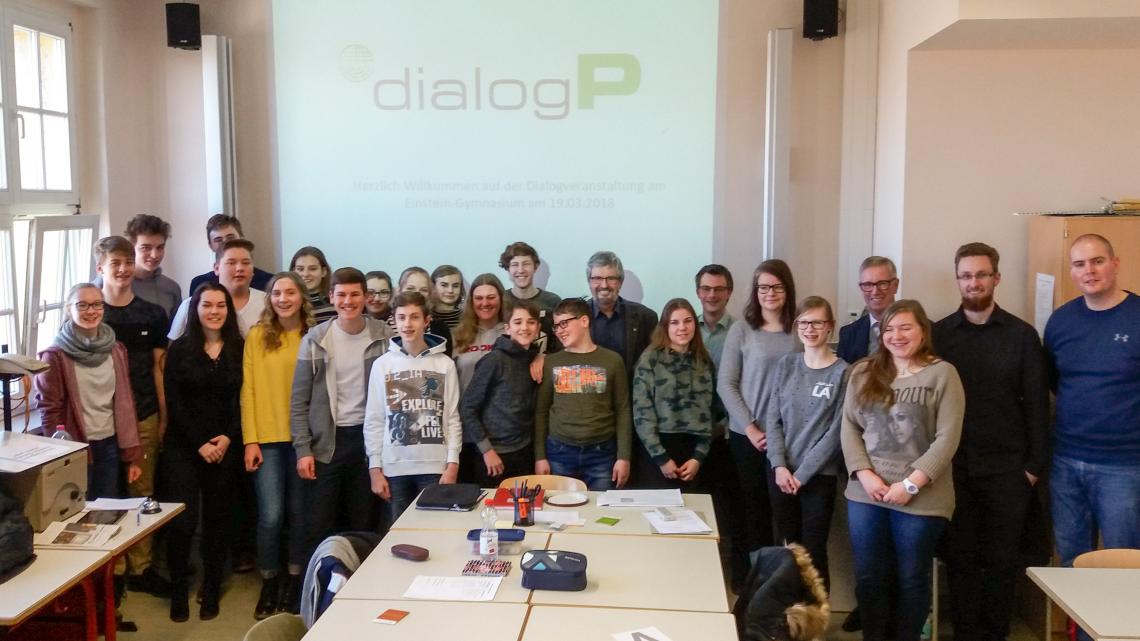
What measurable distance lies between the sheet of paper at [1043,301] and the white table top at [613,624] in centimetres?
273

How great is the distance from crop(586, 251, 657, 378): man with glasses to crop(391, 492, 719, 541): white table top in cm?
106

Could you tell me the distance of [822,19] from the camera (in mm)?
4938

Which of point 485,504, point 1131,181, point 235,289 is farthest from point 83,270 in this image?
point 1131,181

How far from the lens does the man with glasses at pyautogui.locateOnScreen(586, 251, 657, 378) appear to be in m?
4.39

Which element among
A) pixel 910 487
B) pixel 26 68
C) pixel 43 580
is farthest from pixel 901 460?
pixel 26 68

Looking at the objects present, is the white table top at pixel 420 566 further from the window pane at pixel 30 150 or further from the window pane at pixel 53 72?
the window pane at pixel 53 72

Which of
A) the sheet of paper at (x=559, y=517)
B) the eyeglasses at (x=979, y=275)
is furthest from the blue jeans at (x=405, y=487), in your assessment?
the eyeglasses at (x=979, y=275)

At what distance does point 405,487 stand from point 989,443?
2.51 metres

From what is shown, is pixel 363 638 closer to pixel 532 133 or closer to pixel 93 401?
pixel 93 401

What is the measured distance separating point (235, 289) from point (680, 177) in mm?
2605

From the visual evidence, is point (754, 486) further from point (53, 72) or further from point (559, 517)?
point (53, 72)

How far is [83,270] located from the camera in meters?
5.13

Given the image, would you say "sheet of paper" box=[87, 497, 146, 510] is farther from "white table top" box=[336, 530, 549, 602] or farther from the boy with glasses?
the boy with glasses

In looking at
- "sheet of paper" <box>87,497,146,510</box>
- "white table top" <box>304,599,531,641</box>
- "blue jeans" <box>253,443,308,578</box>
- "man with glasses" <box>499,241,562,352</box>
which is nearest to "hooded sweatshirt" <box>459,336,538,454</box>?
"man with glasses" <box>499,241,562,352</box>
